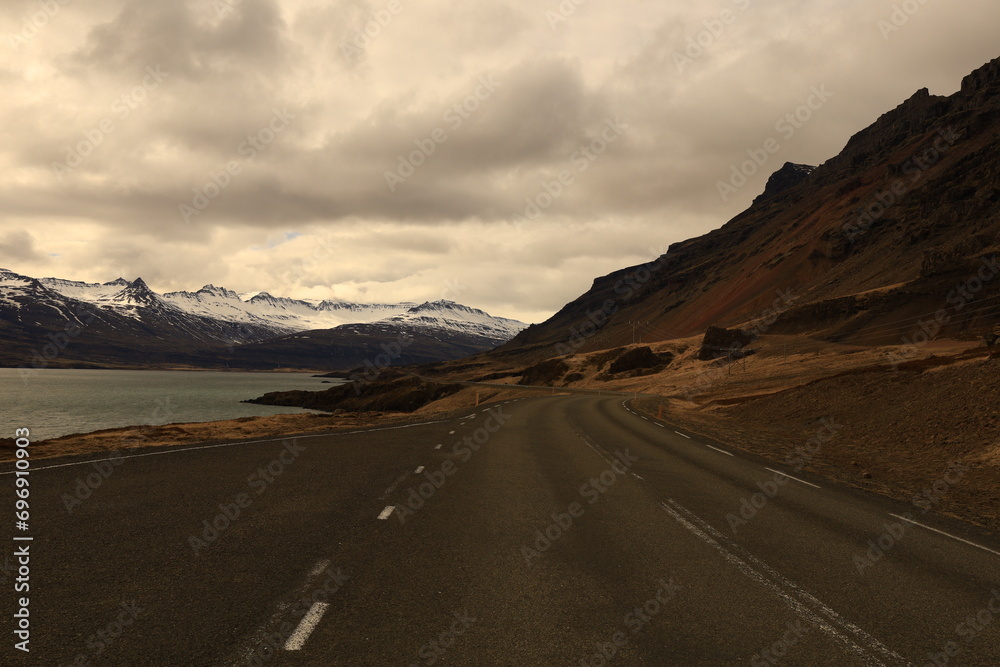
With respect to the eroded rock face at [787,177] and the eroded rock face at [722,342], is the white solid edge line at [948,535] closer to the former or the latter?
the eroded rock face at [722,342]

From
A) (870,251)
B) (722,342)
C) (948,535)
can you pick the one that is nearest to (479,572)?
(948,535)

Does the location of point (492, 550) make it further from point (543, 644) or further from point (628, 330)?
point (628, 330)

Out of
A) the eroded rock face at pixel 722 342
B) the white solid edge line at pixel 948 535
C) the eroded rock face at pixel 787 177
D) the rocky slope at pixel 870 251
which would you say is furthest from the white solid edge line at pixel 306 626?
the eroded rock face at pixel 787 177

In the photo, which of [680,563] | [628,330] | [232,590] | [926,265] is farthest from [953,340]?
[628,330]

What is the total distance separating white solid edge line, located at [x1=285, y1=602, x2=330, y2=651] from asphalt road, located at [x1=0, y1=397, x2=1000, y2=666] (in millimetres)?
19

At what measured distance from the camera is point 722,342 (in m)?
75.3

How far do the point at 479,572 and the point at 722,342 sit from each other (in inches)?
2970

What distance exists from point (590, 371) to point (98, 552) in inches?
3317

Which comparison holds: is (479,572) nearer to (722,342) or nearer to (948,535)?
(948,535)

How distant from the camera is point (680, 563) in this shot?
6.76m

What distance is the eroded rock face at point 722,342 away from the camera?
72875 millimetres

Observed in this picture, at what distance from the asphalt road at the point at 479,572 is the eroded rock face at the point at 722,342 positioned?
64862mm

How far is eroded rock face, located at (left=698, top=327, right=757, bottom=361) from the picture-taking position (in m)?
72.9

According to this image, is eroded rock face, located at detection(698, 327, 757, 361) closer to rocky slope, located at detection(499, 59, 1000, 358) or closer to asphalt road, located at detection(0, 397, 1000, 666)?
rocky slope, located at detection(499, 59, 1000, 358)
